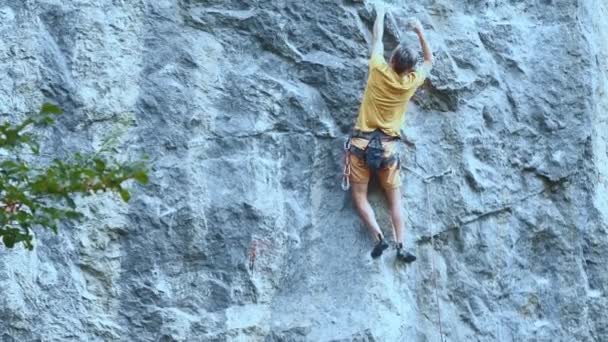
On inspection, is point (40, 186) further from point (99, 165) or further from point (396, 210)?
point (396, 210)

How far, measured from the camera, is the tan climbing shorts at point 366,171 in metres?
9.20

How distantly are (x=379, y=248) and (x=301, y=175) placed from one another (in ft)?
2.81

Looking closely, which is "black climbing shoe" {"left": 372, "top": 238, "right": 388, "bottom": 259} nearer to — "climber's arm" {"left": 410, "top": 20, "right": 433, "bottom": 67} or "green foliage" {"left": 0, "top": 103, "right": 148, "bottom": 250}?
"climber's arm" {"left": 410, "top": 20, "right": 433, "bottom": 67}

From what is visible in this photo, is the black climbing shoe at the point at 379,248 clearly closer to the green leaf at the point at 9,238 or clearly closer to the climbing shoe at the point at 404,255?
the climbing shoe at the point at 404,255

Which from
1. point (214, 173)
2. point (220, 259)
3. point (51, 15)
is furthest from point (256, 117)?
point (51, 15)

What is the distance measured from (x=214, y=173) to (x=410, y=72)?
1679 mm

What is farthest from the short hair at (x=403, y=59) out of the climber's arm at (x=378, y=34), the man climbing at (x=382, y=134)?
the climber's arm at (x=378, y=34)

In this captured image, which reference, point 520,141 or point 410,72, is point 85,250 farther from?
point 520,141

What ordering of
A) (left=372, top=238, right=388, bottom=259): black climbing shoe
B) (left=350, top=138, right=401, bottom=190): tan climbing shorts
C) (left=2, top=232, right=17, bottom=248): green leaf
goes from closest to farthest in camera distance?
(left=2, top=232, right=17, bottom=248): green leaf → (left=372, top=238, right=388, bottom=259): black climbing shoe → (left=350, top=138, right=401, bottom=190): tan climbing shorts

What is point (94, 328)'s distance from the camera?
851 cm

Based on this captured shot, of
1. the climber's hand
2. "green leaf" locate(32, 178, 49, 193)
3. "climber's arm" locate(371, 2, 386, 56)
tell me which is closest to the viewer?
"green leaf" locate(32, 178, 49, 193)

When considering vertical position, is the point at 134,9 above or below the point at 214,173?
above

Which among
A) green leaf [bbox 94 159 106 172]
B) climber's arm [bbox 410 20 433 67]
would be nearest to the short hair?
climber's arm [bbox 410 20 433 67]

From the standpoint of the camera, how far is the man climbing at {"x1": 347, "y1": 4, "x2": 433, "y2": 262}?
29.9ft
